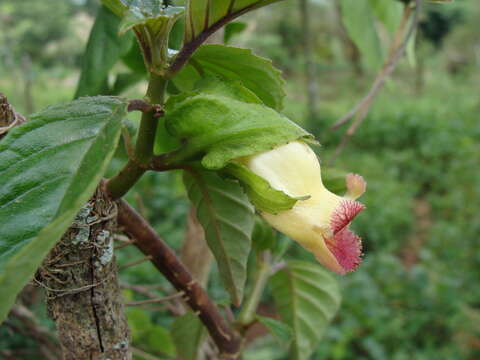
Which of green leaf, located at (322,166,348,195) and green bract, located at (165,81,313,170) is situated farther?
green leaf, located at (322,166,348,195)

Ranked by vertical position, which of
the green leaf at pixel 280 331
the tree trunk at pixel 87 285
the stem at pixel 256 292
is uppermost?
the tree trunk at pixel 87 285

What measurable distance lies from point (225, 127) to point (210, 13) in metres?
0.06

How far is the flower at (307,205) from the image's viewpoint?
0.26m

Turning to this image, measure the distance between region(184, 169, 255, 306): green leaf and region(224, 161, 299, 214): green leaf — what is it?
0.20 feet

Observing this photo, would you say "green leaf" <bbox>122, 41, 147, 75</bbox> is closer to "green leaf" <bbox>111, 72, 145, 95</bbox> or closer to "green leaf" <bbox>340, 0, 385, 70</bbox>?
"green leaf" <bbox>111, 72, 145, 95</bbox>

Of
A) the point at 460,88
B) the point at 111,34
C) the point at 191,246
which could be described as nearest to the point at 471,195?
the point at 191,246

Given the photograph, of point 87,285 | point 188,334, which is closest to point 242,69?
point 87,285

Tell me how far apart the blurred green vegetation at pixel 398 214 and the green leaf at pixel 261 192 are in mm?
310

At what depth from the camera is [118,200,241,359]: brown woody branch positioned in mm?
346

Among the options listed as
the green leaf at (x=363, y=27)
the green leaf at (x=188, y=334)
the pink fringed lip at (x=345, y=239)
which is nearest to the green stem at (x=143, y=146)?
the pink fringed lip at (x=345, y=239)

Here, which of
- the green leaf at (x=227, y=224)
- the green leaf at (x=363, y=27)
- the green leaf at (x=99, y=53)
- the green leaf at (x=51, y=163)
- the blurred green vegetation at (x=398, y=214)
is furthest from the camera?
the blurred green vegetation at (x=398, y=214)

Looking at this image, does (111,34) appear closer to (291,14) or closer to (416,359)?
(416,359)

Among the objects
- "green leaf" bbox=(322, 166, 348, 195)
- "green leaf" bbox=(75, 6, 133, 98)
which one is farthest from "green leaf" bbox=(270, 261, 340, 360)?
"green leaf" bbox=(75, 6, 133, 98)

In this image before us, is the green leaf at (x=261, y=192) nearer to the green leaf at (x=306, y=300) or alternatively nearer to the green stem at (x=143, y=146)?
the green stem at (x=143, y=146)
